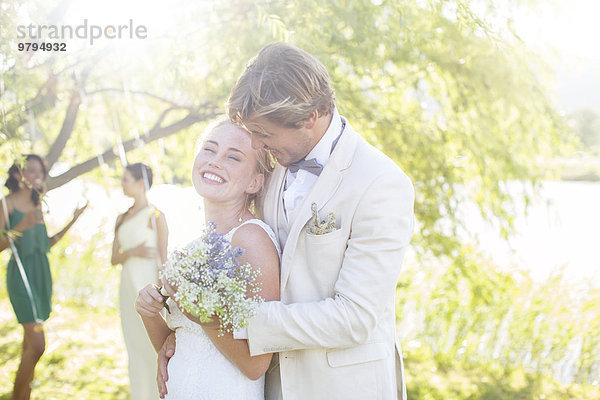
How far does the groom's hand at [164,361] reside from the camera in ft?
6.65

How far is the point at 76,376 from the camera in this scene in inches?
207

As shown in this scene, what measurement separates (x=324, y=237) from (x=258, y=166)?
1.62 ft

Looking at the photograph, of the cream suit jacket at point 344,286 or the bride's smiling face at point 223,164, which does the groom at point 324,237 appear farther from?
the bride's smiling face at point 223,164

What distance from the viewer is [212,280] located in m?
1.57

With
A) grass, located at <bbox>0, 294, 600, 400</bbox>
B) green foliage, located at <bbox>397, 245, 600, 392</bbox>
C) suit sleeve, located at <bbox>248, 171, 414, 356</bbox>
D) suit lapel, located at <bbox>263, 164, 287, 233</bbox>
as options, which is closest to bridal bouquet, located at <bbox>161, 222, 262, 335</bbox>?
suit sleeve, located at <bbox>248, 171, 414, 356</bbox>

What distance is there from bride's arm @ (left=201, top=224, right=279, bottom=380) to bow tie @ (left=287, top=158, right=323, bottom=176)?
0.25 m

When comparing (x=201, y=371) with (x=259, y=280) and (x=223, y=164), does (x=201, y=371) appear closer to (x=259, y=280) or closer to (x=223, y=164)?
(x=259, y=280)

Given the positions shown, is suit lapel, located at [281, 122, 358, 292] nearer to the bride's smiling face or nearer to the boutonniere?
the boutonniere

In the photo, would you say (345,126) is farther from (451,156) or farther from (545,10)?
(545,10)

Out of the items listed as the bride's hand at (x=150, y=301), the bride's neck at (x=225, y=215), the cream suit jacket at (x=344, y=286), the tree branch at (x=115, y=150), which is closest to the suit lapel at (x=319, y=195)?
the cream suit jacket at (x=344, y=286)

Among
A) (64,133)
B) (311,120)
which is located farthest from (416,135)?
(311,120)

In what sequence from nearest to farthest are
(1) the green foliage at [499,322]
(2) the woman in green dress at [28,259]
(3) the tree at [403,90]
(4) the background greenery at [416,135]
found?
(2) the woman in green dress at [28,259] → (4) the background greenery at [416,135] → (3) the tree at [403,90] → (1) the green foliage at [499,322]

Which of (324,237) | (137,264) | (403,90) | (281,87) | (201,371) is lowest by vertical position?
(201,371)

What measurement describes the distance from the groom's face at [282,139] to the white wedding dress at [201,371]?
25cm
